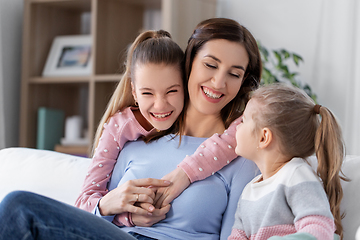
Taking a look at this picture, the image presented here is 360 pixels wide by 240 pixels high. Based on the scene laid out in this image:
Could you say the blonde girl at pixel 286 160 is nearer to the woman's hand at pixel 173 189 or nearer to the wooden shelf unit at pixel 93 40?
the woman's hand at pixel 173 189

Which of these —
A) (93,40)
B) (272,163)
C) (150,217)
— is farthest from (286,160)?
(93,40)

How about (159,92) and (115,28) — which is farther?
(115,28)

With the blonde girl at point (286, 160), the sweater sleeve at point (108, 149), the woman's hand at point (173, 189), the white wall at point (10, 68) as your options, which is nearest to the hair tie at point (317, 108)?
the blonde girl at point (286, 160)

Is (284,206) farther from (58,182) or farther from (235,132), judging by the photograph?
(58,182)

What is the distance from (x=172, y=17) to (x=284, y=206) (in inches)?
70.5

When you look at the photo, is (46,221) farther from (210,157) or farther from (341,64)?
(341,64)

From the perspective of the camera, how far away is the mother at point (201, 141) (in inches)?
44.5

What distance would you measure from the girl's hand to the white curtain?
1.75 m

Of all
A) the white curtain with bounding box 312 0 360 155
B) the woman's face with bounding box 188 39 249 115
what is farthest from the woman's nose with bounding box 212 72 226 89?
the white curtain with bounding box 312 0 360 155

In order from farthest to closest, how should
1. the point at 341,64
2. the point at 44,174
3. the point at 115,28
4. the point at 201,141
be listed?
1. the point at 115,28
2. the point at 341,64
3. the point at 44,174
4. the point at 201,141

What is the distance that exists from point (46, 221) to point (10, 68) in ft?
7.79

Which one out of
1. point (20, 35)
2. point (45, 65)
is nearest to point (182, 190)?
point (45, 65)

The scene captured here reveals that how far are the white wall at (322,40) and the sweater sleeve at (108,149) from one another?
142 centimetres

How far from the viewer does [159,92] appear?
1202 mm
